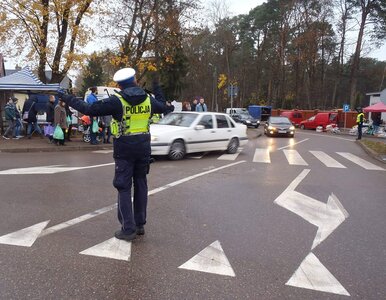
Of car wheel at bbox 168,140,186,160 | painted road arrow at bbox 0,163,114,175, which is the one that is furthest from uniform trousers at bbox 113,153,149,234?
car wheel at bbox 168,140,186,160

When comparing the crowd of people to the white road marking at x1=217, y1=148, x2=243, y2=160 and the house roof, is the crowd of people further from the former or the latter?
the white road marking at x1=217, y1=148, x2=243, y2=160

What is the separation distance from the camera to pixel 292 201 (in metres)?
7.04

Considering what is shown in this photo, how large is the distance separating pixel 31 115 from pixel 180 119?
271 inches

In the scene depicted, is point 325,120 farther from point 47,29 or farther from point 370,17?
point 47,29

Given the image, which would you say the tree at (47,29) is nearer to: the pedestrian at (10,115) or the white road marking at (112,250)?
the pedestrian at (10,115)

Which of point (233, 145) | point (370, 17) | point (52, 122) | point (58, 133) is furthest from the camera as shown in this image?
point (370, 17)

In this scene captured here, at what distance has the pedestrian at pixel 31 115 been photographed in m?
16.0

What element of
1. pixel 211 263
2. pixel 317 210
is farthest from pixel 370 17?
pixel 211 263

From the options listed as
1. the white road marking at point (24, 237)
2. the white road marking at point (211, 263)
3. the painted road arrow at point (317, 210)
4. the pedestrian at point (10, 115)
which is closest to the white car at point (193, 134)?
the painted road arrow at point (317, 210)

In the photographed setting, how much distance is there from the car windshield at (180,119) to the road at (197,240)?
4.07 m

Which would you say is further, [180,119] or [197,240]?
[180,119]

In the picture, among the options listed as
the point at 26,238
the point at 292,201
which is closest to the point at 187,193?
the point at 292,201

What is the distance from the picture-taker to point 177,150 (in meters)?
12.3

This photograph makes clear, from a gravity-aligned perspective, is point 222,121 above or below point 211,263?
above
